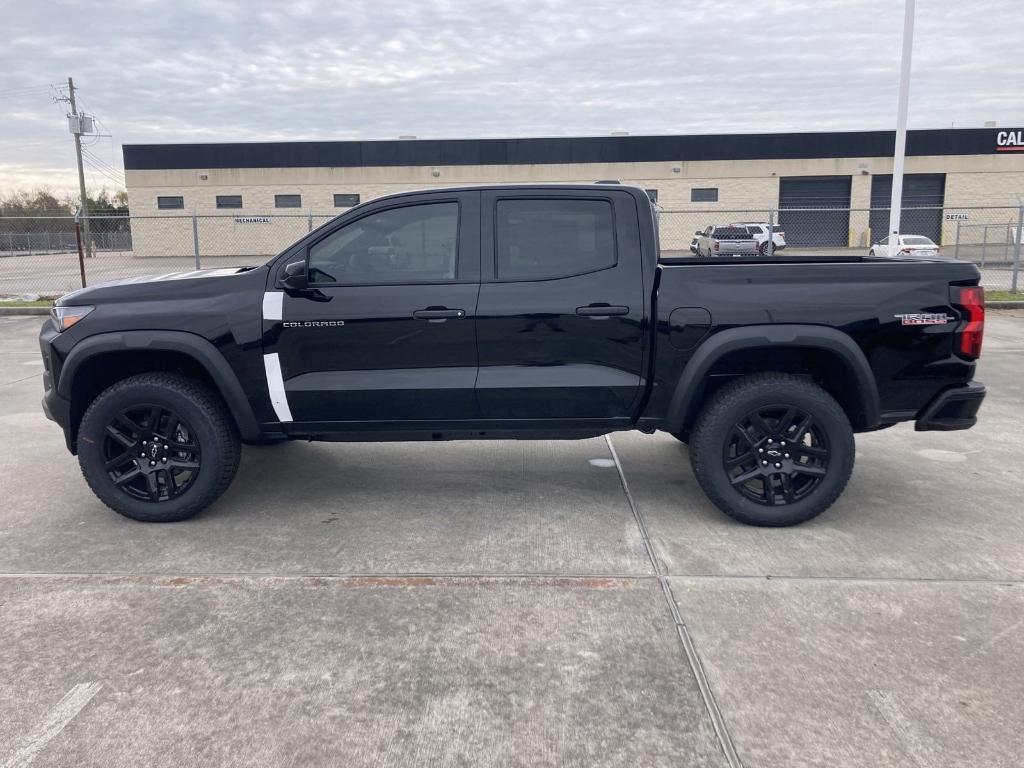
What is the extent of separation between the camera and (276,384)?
4758 millimetres

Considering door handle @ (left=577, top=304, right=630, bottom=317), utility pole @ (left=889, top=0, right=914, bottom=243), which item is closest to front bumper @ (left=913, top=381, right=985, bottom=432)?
door handle @ (left=577, top=304, right=630, bottom=317)

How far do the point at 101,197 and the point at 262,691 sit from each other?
250ft

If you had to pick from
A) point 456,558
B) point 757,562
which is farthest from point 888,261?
point 456,558

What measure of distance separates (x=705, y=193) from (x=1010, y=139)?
14526 millimetres

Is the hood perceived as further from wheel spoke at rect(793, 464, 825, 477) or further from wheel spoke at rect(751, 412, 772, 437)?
wheel spoke at rect(793, 464, 825, 477)

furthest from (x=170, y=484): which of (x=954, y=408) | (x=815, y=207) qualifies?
(x=815, y=207)

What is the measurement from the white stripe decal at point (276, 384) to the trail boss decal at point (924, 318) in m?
3.43

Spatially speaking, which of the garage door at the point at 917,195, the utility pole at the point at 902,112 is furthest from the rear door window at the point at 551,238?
the garage door at the point at 917,195

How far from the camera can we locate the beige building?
1539 inches

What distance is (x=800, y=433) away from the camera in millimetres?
4680

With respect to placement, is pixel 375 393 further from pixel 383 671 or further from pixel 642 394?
pixel 383 671

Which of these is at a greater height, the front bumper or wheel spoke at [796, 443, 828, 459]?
the front bumper

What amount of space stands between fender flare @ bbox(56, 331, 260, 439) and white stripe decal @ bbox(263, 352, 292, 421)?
0.15 m

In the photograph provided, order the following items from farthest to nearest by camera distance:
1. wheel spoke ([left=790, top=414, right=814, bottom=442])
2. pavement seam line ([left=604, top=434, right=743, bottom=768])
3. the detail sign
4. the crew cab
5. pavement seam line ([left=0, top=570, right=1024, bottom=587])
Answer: the detail sign → the crew cab → wheel spoke ([left=790, top=414, right=814, bottom=442]) → pavement seam line ([left=0, top=570, right=1024, bottom=587]) → pavement seam line ([left=604, top=434, right=743, bottom=768])
